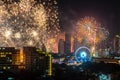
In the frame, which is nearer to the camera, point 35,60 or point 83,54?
point 35,60

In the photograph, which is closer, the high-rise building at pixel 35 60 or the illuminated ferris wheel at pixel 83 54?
the high-rise building at pixel 35 60

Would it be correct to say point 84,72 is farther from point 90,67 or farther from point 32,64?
point 32,64

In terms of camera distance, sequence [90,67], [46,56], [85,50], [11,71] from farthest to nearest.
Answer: [90,67]
[85,50]
[46,56]
[11,71]

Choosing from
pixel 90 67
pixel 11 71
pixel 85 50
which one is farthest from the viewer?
pixel 90 67

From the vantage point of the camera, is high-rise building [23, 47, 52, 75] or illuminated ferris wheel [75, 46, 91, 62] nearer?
high-rise building [23, 47, 52, 75]

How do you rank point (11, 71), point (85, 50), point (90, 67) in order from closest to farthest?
1. point (11, 71)
2. point (85, 50)
3. point (90, 67)

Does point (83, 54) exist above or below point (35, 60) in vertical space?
above

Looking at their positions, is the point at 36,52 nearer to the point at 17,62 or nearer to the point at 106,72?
the point at 17,62

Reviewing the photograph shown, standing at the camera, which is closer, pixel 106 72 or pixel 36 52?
pixel 36 52

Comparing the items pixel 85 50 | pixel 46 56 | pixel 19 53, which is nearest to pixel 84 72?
pixel 85 50
